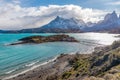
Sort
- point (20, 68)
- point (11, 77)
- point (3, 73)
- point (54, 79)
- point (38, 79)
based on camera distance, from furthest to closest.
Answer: point (20, 68) < point (3, 73) < point (11, 77) < point (38, 79) < point (54, 79)

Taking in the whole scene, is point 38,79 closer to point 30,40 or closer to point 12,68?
point 12,68

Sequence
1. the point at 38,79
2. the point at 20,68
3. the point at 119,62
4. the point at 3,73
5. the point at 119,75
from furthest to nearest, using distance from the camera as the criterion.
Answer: the point at 20,68 < the point at 3,73 < the point at 38,79 < the point at 119,62 < the point at 119,75

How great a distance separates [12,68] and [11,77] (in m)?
10.2

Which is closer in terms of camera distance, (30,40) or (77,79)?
(77,79)

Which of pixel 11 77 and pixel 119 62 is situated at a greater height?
pixel 119 62

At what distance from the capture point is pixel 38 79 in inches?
1775

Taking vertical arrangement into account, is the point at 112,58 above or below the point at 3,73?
above

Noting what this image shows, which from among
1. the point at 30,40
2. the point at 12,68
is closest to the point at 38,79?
the point at 12,68

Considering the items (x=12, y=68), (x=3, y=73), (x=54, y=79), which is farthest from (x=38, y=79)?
(x=12, y=68)

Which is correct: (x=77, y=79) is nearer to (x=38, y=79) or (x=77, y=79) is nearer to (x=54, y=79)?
(x=54, y=79)

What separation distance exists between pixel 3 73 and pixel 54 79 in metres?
18.8

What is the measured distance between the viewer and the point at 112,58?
28234 mm

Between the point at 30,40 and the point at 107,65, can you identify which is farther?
A: the point at 30,40

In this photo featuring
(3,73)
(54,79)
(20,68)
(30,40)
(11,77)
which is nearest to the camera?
(54,79)
